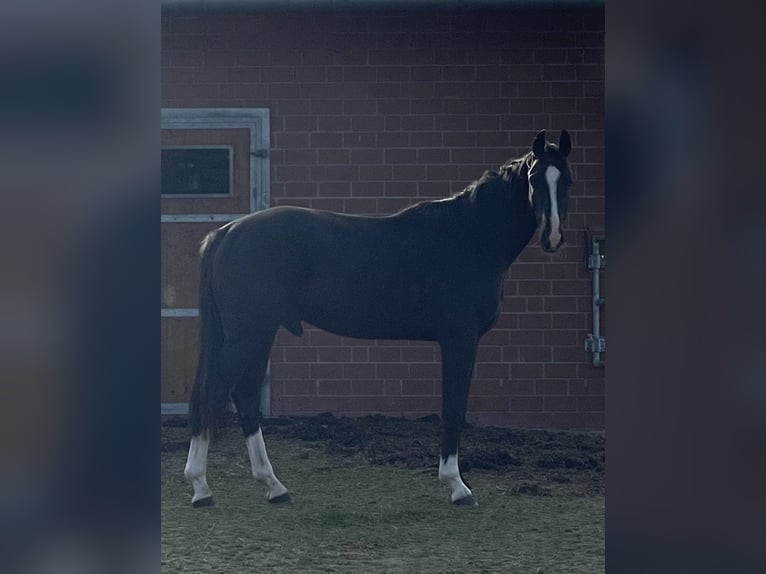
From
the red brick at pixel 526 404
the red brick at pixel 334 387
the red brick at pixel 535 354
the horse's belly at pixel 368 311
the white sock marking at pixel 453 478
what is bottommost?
the white sock marking at pixel 453 478

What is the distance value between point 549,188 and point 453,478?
4.48 feet

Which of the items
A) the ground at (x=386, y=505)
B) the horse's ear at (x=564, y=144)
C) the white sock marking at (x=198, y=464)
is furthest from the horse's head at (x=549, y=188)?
the white sock marking at (x=198, y=464)

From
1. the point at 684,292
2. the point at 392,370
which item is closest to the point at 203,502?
the point at 392,370

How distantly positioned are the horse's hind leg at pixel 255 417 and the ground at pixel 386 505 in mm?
88

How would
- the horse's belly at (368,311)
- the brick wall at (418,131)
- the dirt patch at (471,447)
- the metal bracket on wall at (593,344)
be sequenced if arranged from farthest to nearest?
1. the brick wall at (418,131)
2. the metal bracket on wall at (593,344)
3. the dirt patch at (471,447)
4. the horse's belly at (368,311)

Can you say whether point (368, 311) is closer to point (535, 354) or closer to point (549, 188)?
point (549, 188)

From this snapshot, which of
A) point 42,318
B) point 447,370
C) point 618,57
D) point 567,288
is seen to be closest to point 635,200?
point 618,57

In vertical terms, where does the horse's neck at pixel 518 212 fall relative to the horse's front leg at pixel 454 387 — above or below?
above

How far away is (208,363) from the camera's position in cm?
448

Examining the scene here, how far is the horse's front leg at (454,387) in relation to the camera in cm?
455

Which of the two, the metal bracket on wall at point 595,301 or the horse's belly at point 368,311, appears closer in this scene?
the horse's belly at point 368,311

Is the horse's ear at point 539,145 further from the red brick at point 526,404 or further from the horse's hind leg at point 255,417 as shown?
the red brick at point 526,404

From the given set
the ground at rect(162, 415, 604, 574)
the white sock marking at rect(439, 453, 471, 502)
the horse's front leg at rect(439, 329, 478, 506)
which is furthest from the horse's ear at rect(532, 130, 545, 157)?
the ground at rect(162, 415, 604, 574)

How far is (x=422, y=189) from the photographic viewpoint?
6.36m
